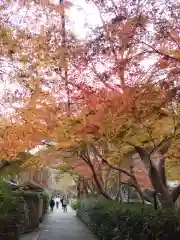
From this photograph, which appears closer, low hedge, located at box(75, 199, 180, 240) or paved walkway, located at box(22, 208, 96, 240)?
low hedge, located at box(75, 199, 180, 240)

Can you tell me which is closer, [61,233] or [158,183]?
[158,183]

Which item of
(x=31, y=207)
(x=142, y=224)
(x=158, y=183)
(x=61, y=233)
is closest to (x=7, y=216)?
(x=142, y=224)

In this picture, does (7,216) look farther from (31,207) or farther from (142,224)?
(31,207)

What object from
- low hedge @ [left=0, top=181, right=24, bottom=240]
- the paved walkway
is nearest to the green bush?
the paved walkway

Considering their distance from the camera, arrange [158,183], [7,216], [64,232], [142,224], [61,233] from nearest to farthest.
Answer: [142,224] → [7,216] → [158,183] → [61,233] → [64,232]

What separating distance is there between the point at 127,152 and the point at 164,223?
7766 millimetres

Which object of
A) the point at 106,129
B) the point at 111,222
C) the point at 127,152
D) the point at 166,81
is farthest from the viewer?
the point at 127,152

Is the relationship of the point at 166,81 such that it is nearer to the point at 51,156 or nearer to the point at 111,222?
the point at 111,222

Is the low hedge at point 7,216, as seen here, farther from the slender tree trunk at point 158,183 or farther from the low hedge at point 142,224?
the slender tree trunk at point 158,183

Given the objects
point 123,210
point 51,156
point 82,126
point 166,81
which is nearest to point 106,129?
point 82,126

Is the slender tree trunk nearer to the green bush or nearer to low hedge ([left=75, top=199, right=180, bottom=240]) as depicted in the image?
low hedge ([left=75, top=199, right=180, bottom=240])

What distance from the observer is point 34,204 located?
2611 cm

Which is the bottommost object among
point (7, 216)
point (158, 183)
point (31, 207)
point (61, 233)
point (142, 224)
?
point (61, 233)

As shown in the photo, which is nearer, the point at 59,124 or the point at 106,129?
the point at 106,129
